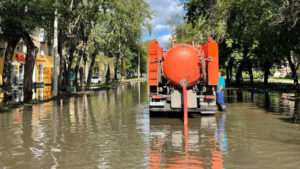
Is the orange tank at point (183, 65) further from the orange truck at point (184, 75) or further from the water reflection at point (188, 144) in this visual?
the water reflection at point (188, 144)

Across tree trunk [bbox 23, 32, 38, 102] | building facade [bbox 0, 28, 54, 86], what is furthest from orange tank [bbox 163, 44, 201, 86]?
building facade [bbox 0, 28, 54, 86]

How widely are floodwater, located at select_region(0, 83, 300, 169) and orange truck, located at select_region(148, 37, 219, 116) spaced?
59 centimetres

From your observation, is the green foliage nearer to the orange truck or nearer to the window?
the orange truck

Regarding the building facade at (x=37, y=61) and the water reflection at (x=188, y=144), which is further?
the building facade at (x=37, y=61)

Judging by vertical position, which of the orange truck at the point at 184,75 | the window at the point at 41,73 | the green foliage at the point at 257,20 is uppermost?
the green foliage at the point at 257,20

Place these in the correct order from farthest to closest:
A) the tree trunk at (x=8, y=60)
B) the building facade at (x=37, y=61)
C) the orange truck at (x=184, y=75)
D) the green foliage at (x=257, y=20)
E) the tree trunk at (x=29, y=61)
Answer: the building facade at (x=37, y=61) → the tree trunk at (x=8, y=60) → the tree trunk at (x=29, y=61) → the green foliage at (x=257, y=20) → the orange truck at (x=184, y=75)

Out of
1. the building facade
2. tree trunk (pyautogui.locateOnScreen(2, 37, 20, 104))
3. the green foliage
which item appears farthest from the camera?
the building facade

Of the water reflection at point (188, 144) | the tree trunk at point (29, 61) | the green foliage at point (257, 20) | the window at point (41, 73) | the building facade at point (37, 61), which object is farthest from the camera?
the window at point (41, 73)

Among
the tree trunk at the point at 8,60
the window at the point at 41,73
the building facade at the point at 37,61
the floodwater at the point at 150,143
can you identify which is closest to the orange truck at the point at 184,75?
the floodwater at the point at 150,143

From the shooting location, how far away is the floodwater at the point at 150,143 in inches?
261

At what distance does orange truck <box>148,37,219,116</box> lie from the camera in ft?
42.1

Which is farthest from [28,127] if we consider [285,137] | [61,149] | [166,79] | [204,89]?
[285,137]

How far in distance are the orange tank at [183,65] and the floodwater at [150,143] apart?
1556mm

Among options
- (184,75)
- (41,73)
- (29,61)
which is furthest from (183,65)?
(41,73)
